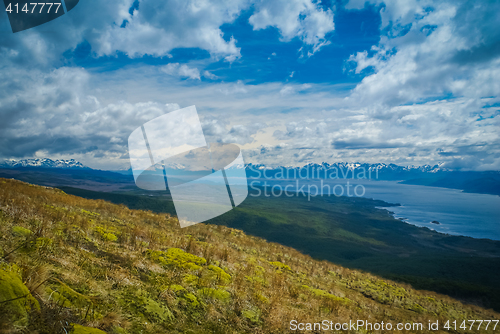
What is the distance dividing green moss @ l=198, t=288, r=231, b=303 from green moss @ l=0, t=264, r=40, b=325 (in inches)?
150

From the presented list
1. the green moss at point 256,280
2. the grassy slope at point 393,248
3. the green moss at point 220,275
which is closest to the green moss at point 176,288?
the green moss at point 220,275

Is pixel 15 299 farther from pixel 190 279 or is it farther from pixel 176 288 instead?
pixel 190 279

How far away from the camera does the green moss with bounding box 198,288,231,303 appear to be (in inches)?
247

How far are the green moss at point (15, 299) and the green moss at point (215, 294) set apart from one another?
3809mm

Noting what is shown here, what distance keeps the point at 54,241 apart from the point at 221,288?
472 cm

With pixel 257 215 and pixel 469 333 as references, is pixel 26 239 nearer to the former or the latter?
pixel 469 333

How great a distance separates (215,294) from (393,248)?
497 feet

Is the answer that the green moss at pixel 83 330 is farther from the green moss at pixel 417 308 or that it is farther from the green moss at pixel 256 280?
the green moss at pixel 417 308

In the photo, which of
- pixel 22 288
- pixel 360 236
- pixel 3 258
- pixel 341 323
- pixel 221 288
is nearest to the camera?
pixel 22 288

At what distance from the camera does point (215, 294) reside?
647cm

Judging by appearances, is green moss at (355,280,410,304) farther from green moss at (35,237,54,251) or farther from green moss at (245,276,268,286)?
green moss at (35,237,54,251)

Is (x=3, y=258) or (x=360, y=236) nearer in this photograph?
(x=3, y=258)

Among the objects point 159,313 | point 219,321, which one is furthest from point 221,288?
point 159,313

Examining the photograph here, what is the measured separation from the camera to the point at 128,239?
868 centimetres
